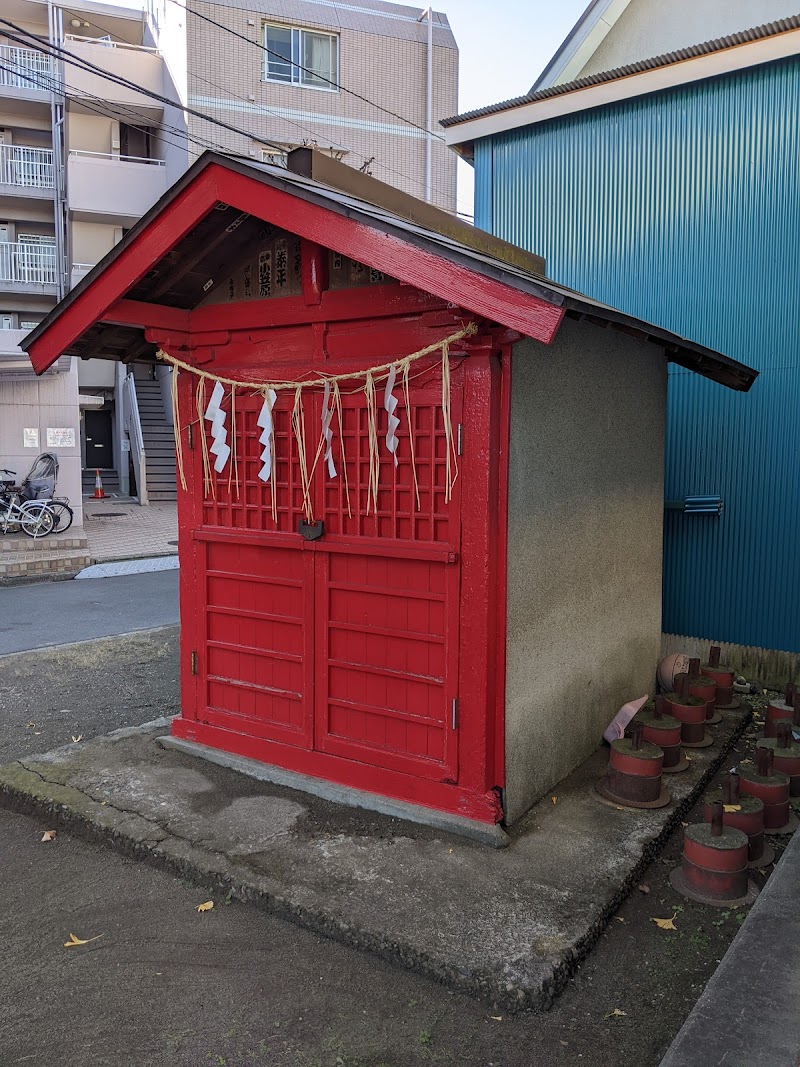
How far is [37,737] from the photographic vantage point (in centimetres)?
687

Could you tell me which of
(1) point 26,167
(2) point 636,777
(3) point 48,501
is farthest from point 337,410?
(1) point 26,167

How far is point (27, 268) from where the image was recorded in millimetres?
27234

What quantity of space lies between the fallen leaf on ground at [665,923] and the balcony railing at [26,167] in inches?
1198

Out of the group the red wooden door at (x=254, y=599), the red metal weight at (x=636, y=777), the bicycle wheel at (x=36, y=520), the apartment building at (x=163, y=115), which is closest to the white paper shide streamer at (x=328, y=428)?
the red wooden door at (x=254, y=599)

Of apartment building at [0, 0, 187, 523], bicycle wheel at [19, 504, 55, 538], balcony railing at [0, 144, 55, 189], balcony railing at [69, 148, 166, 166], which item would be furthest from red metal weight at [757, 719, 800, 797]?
balcony railing at [0, 144, 55, 189]

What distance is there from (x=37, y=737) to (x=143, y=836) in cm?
269

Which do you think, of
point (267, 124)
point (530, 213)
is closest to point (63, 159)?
point (267, 124)

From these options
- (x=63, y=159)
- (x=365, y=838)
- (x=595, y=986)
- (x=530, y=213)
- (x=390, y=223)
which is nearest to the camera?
(x=595, y=986)

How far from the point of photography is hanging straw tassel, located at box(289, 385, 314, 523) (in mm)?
5305

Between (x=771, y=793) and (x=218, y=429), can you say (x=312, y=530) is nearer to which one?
(x=218, y=429)

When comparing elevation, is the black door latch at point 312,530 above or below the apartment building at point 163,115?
below

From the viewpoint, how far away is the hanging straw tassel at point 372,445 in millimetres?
4953

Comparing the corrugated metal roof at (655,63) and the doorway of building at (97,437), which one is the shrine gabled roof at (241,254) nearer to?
the corrugated metal roof at (655,63)

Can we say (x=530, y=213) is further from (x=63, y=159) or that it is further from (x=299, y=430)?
(x=63, y=159)
